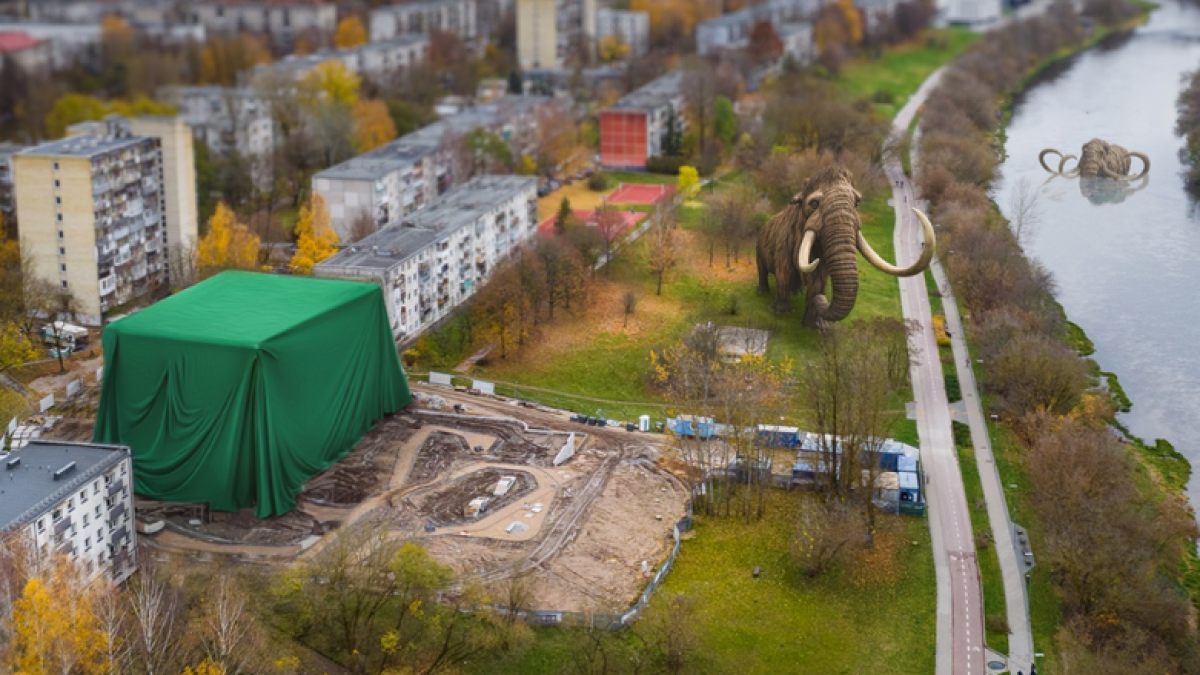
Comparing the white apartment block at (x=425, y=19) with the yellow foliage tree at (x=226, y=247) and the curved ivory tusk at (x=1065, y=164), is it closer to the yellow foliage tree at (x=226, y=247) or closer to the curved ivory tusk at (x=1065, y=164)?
the yellow foliage tree at (x=226, y=247)

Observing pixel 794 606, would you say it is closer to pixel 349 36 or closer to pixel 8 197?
pixel 8 197

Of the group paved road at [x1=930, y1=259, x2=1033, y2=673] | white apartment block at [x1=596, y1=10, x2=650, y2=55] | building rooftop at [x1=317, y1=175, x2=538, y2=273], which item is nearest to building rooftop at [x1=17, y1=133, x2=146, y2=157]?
building rooftop at [x1=317, y1=175, x2=538, y2=273]

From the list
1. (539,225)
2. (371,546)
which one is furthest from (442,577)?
(539,225)

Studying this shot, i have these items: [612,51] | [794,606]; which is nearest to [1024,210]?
[794,606]

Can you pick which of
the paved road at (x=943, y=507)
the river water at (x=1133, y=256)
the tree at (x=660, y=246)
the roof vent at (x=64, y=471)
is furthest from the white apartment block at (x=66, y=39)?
the roof vent at (x=64, y=471)

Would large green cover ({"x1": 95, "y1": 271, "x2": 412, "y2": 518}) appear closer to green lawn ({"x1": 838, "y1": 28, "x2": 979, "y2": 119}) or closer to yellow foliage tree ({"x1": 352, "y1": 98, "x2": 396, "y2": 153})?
yellow foliage tree ({"x1": 352, "y1": 98, "x2": 396, "y2": 153})

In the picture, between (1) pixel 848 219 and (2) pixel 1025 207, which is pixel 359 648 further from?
(2) pixel 1025 207
